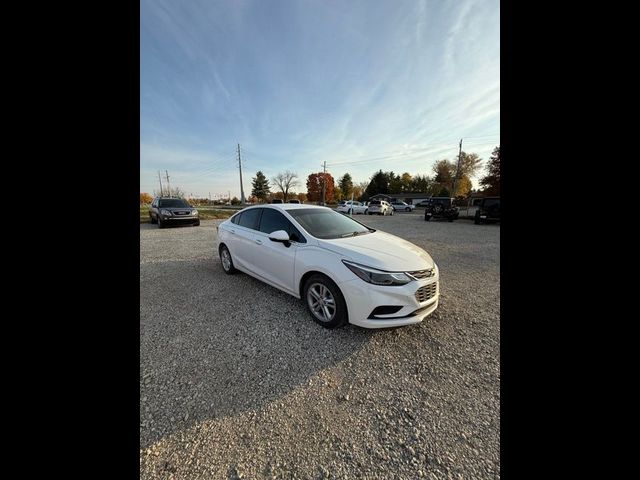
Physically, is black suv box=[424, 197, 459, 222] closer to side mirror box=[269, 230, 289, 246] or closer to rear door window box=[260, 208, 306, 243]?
rear door window box=[260, 208, 306, 243]

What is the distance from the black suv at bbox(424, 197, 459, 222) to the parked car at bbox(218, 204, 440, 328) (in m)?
17.5

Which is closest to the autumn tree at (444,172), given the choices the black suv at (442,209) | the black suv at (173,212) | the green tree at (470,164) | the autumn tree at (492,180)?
the green tree at (470,164)

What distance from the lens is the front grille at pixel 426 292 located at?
275 cm

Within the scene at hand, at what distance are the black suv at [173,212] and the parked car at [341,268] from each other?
10.3 metres

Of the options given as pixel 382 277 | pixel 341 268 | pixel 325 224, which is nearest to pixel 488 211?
pixel 325 224

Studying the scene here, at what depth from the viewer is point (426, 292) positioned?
2.84 m

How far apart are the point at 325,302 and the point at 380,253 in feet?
2.94

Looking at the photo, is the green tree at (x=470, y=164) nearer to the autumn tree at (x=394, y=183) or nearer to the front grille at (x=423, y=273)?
the autumn tree at (x=394, y=183)

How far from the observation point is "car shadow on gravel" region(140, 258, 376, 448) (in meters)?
2.00
